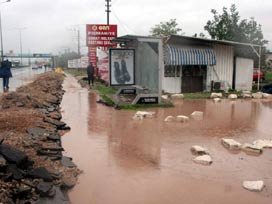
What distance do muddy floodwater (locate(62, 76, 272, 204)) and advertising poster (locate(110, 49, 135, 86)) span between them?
393 centimetres

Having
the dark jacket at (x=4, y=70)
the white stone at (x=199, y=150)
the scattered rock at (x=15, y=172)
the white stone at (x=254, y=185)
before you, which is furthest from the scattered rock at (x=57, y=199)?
the dark jacket at (x=4, y=70)

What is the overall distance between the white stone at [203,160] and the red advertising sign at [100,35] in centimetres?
2129

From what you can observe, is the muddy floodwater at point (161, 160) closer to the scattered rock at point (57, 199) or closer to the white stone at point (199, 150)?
the white stone at point (199, 150)

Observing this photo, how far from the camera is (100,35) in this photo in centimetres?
2812

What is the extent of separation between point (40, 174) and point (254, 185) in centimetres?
360

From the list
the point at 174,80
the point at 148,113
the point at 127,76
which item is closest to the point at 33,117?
the point at 148,113

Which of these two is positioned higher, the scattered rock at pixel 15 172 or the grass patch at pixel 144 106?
the scattered rock at pixel 15 172

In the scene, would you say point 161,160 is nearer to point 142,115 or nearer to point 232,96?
point 142,115

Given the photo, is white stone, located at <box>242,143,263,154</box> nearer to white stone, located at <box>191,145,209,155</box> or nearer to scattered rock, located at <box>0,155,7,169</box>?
white stone, located at <box>191,145,209,155</box>

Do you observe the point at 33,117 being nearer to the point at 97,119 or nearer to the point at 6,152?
the point at 97,119

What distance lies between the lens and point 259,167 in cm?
729

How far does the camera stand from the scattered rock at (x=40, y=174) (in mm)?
5593

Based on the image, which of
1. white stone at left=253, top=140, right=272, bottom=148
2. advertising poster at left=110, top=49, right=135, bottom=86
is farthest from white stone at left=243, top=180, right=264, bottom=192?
advertising poster at left=110, top=49, right=135, bottom=86

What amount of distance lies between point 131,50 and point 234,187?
12.4m
